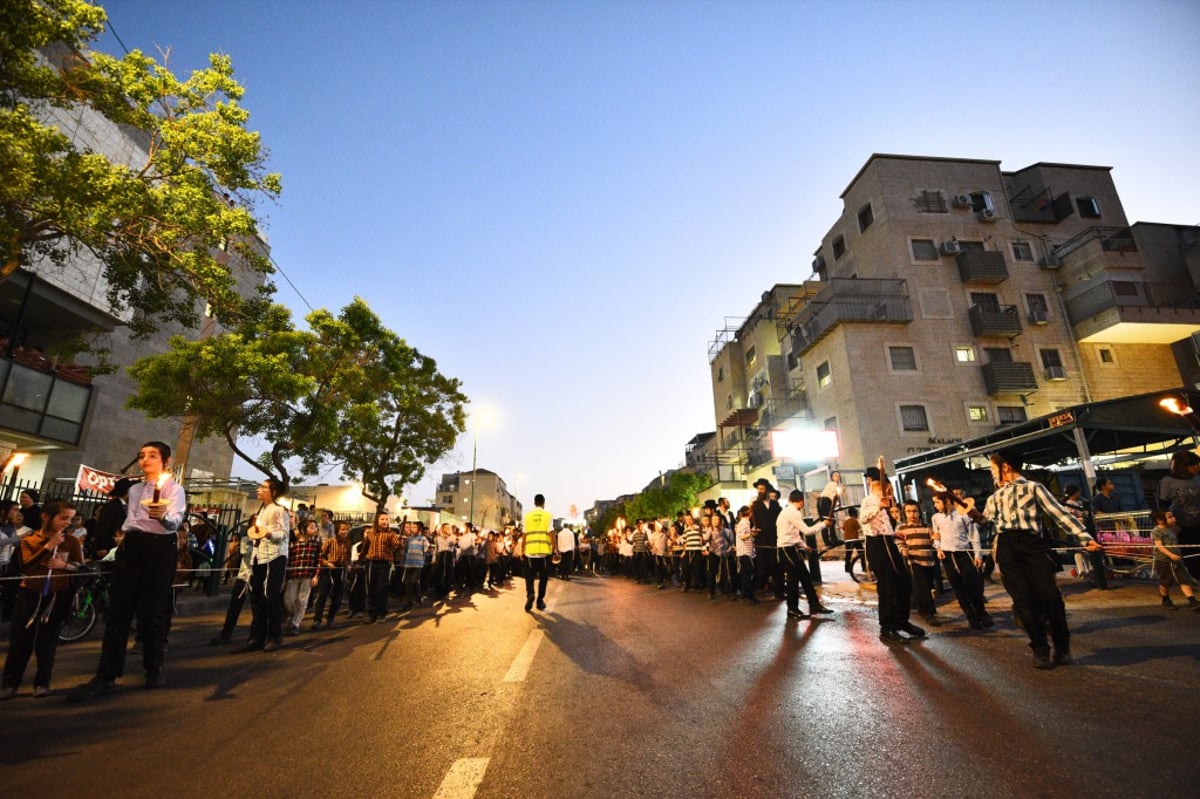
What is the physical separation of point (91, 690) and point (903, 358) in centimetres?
3507

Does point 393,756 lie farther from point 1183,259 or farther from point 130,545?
point 1183,259

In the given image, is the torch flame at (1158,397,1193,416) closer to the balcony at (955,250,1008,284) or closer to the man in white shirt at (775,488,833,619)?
the man in white shirt at (775,488,833,619)

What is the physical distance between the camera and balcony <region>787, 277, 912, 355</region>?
31.9 m

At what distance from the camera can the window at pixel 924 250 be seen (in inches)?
1331

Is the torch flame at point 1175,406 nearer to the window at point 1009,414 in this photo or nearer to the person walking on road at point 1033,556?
the person walking on road at point 1033,556

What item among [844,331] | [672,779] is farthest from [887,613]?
[844,331]

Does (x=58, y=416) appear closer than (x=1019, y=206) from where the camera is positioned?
Yes

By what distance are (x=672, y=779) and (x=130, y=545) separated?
5.48 m

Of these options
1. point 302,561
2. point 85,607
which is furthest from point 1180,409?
point 85,607

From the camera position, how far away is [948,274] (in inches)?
1325

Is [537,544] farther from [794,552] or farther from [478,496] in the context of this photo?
[478,496]

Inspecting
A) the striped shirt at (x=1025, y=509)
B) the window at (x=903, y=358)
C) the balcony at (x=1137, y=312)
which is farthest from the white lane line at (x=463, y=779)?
the balcony at (x=1137, y=312)

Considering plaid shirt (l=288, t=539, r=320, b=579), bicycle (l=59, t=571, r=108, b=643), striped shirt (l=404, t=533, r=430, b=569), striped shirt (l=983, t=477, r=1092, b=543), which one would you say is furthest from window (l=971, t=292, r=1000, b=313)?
bicycle (l=59, t=571, r=108, b=643)

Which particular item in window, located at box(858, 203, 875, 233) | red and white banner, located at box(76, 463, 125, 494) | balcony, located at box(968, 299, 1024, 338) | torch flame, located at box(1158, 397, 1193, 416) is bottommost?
red and white banner, located at box(76, 463, 125, 494)
